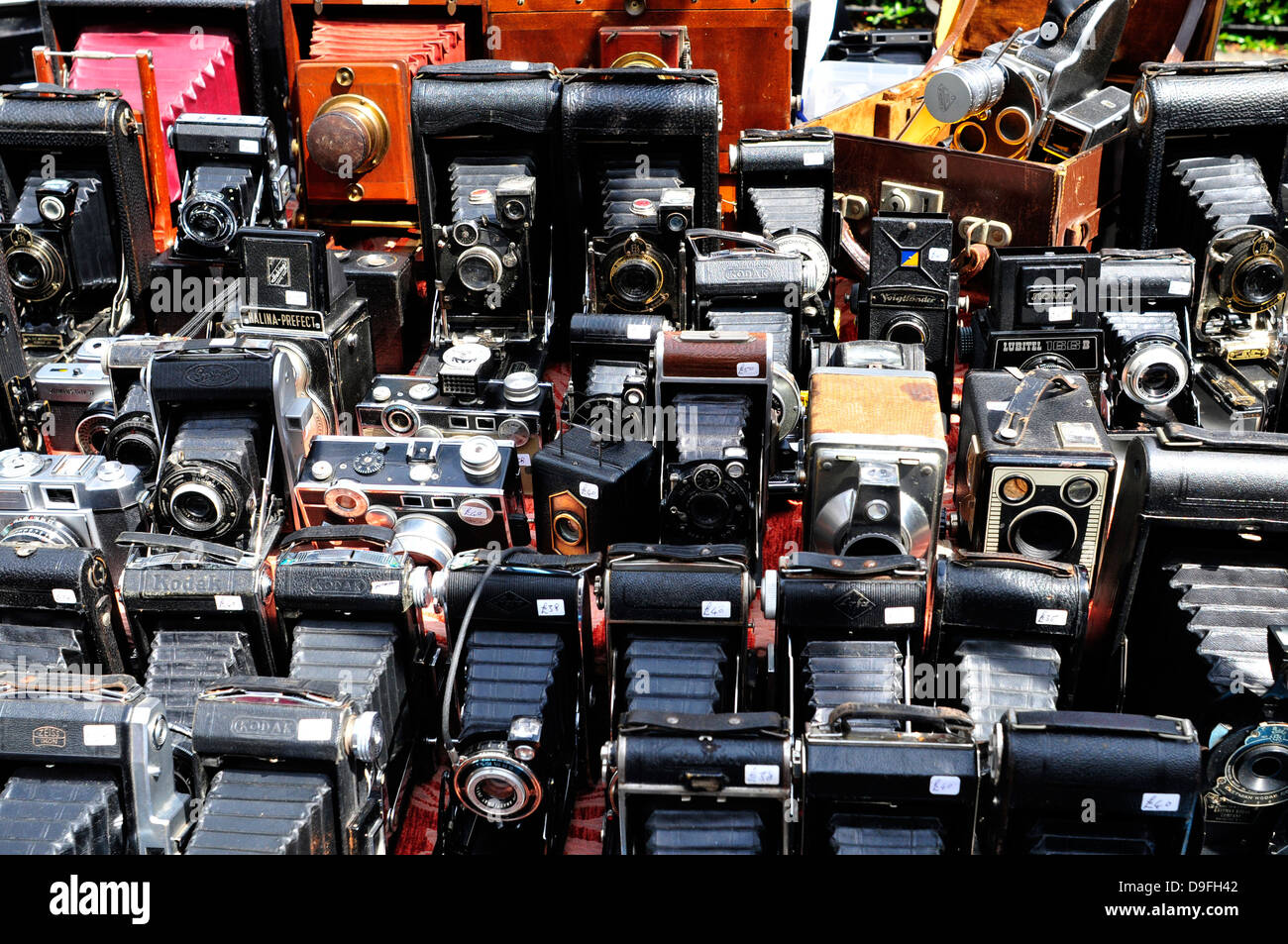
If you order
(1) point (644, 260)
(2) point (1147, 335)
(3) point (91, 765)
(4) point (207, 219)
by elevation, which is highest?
(4) point (207, 219)

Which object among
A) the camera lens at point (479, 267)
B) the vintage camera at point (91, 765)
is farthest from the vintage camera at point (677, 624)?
the camera lens at point (479, 267)

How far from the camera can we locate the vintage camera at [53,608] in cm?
592

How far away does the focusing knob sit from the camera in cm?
689

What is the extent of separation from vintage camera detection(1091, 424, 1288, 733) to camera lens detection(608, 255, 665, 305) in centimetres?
338

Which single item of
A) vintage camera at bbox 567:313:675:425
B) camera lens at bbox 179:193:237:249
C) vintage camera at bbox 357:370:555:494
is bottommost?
vintage camera at bbox 357:370:555:494

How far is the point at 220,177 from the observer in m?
9.05

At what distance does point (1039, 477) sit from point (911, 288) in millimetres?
2185

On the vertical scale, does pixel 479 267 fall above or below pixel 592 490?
above

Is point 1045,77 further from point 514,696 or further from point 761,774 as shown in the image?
point 761,774

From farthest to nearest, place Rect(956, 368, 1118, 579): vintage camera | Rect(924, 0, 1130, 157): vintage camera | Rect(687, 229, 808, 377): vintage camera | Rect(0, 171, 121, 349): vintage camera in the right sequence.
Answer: Rect(924, 0, 1130, 157): vintage camera
Rect(0, 171, 121, 349): vintage camera
Rect(687, 229, 808, 377): vintage camera
Rect(956, 368, 1118, 579): vintage camera

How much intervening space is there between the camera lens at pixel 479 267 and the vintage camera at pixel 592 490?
6.76 feet

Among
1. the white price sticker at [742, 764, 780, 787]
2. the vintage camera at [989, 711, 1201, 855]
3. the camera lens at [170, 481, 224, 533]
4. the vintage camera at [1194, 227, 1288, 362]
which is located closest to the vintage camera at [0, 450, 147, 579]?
the camera lens at [170, 481, 224, 533]

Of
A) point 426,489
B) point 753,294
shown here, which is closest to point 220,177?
point 426,489

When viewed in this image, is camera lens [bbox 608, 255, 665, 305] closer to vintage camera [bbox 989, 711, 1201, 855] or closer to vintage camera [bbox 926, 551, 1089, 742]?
vintage camera [bbox 926, 551, 1089, 742]
